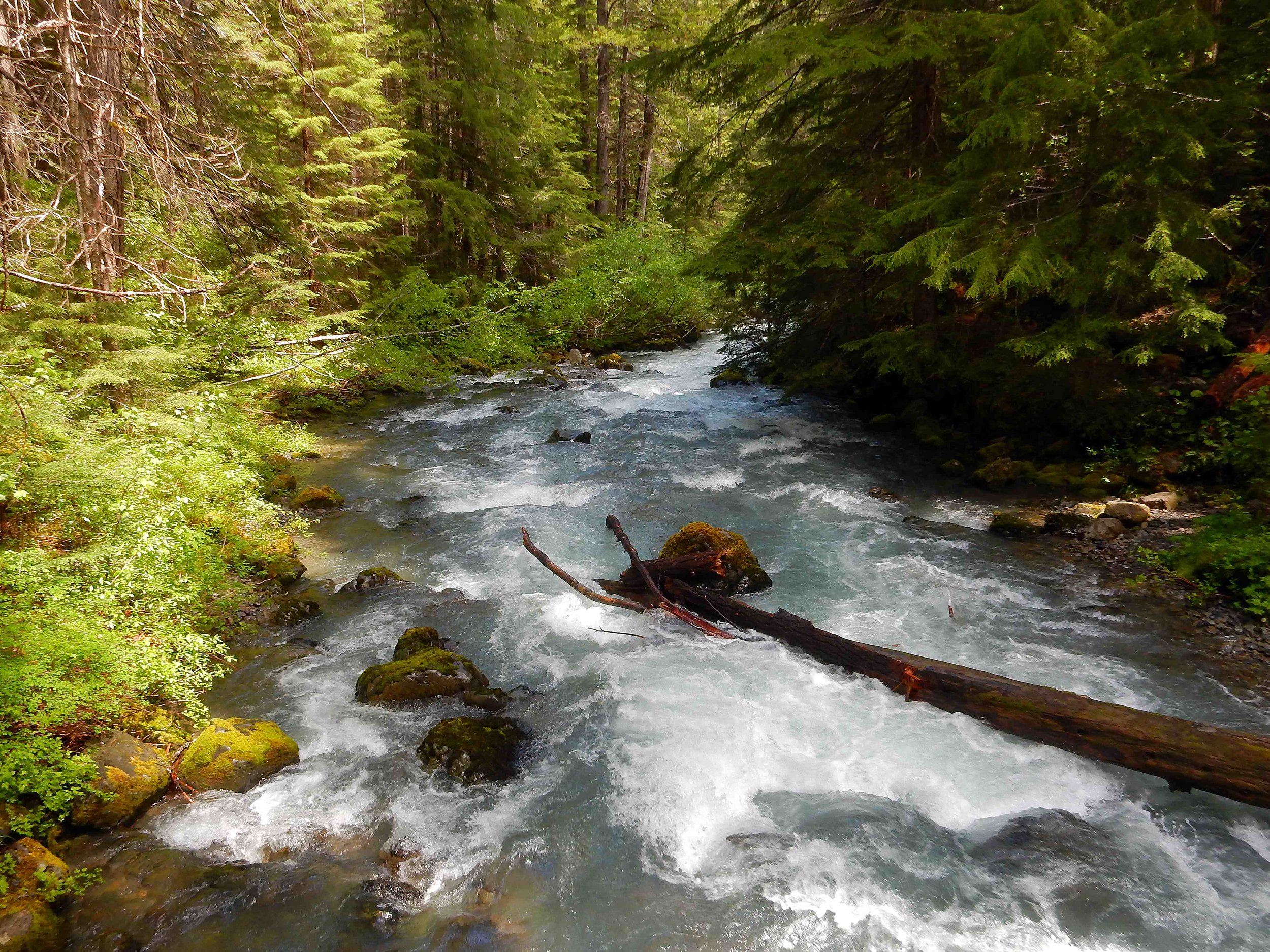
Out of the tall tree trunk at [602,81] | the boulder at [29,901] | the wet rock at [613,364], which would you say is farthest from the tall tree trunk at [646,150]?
the boulder at [29,901]

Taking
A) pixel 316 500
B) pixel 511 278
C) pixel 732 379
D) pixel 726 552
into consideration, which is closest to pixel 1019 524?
pixel 726 552

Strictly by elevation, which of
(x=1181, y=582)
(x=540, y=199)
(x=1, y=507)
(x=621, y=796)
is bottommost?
(x=621, y=796)

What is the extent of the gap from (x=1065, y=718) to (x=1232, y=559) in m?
3.66

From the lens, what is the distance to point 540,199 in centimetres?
2128

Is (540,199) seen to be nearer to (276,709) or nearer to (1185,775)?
(276,709)

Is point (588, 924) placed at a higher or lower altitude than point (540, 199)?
lower

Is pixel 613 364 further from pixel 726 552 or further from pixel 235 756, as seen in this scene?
pixel 235 756

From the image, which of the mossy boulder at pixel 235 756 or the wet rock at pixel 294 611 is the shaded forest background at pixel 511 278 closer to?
the mossy boulder at pixel 235 756

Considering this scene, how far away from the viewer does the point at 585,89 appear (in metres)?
28.0

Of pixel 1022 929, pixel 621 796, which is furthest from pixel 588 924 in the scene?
pixel 1022 929

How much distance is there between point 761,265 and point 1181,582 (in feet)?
25.5

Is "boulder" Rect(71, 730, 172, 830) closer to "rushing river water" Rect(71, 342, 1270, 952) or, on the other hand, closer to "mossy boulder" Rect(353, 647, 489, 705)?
"rushing river water" Rect(71, 342, 1270, 952)

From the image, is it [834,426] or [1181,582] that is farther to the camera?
[834,426]

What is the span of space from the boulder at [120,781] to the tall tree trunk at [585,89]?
24.3 metres
